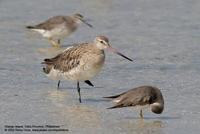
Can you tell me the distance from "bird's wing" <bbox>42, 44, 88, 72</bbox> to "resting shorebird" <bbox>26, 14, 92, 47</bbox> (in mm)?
3851

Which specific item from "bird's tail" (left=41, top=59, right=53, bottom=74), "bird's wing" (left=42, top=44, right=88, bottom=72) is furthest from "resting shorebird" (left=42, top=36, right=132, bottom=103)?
"bird's tail" (left=41, top=59, right=53, bottom=74)

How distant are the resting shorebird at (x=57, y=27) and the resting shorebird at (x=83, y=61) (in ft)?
13.1

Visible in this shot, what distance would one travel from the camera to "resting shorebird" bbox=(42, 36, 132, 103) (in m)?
9.34

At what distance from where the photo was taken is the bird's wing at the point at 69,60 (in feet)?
31.2

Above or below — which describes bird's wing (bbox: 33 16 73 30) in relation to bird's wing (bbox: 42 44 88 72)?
below

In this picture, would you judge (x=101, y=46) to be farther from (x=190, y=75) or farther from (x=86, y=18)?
(x=86, y=18)

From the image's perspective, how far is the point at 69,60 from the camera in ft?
31.6

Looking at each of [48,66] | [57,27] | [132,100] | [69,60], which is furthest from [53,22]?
[132,100]

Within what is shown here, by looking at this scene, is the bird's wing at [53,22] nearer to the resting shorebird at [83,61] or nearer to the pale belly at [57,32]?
the pale belly at [57,32]

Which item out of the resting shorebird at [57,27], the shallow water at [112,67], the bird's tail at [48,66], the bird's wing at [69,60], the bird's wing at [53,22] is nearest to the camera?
the shallow water at [112,67]

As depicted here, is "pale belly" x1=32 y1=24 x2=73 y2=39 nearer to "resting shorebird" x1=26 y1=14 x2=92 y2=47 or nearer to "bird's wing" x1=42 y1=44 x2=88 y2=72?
"resting shorebird" x1=26 y1=14 x2=92 y2=47

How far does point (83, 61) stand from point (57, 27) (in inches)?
188

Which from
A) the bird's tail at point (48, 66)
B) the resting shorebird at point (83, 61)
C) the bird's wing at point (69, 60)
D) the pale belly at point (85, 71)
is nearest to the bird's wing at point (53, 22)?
the bird's tail at point (48, 66)

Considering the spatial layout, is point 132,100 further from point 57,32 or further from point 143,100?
point 57,32
